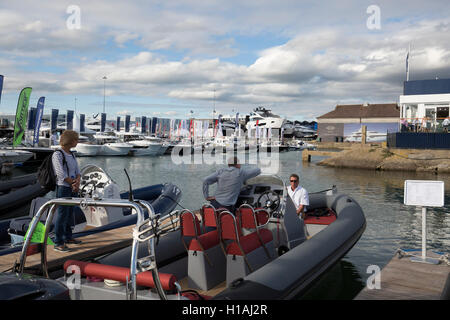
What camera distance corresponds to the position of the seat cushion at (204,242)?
4902mm

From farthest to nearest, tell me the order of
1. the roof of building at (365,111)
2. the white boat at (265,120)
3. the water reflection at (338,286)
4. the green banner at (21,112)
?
the white boat at (265,120)
the roof of building at (365,111)
the green banner at (21,112)
the water reflection at (338,286)

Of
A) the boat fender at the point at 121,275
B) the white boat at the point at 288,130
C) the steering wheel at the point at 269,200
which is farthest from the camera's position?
the white boat at the point at 288,130

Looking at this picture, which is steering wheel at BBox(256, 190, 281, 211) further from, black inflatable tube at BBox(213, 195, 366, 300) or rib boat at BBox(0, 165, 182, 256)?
rib boat at BBox(0, 165, 182, 256)

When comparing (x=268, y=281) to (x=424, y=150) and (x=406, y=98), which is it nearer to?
(x=424, y=150)

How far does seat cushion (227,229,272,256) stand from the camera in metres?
4.87

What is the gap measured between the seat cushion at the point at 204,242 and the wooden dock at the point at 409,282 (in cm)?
189

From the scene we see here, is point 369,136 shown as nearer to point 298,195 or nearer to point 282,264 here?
point 298,195

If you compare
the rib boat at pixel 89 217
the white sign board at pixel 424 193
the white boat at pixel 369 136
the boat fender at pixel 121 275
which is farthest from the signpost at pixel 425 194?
the white boat at pixel 369 136

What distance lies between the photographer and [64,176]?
5.31m

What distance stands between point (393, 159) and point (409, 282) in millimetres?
25361

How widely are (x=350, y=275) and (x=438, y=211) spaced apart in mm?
8202

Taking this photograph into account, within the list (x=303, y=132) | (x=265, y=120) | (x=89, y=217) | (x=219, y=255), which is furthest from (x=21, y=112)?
(x=303, y=132)

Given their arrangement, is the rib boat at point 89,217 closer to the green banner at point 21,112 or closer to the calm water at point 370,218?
the calm water at point 370,218
